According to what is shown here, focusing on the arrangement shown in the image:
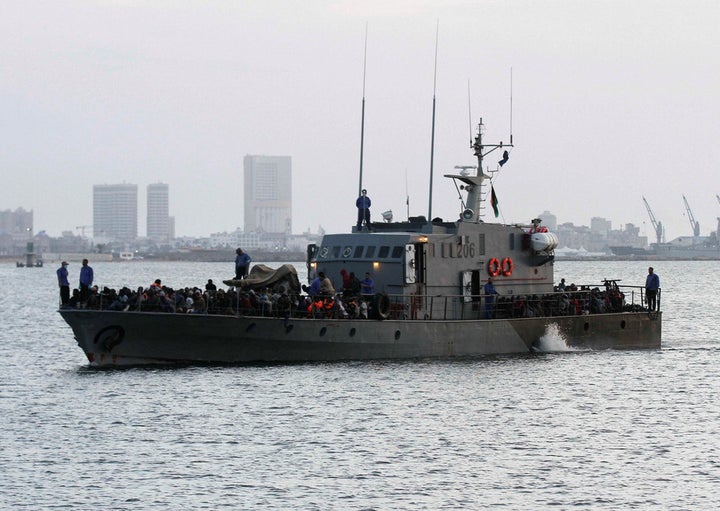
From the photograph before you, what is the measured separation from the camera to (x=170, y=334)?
124 feet

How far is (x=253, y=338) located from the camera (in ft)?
126

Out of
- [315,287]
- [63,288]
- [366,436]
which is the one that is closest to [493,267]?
[315,287]

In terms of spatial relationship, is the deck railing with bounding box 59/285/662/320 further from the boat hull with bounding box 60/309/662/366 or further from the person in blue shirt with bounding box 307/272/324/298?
the person in blue shirt with bounding box 307/272/324/298

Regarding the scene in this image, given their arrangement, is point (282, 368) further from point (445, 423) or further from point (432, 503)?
point (432, 503)

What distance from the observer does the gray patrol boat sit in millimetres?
38250

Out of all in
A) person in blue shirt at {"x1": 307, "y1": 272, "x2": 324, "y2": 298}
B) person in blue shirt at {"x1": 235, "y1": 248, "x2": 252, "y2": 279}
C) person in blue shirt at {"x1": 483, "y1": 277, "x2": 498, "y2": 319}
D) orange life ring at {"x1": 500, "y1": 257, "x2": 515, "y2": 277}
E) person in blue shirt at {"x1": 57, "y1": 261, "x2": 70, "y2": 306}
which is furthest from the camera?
orange life ring at {"x1": 500, "y1": 257, "x2": 515, "y2": 277}

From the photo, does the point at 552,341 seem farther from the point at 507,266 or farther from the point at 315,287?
the point at 315,287

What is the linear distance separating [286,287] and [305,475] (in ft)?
50.2

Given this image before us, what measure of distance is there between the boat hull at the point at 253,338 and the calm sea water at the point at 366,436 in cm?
50

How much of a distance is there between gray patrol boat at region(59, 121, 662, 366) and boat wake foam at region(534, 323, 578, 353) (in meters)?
0.06

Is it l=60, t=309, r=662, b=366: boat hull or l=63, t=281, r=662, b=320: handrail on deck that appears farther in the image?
l=63, t=281, r=662, b=320: handrail on deck

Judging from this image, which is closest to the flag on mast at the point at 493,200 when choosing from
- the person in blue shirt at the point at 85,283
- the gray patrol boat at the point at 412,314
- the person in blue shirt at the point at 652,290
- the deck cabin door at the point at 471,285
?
the gray patrol boat at the point at 412,314

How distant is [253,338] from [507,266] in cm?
1056

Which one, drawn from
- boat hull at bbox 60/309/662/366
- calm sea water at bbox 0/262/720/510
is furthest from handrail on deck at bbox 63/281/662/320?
calm sea water at bbox 0/262/720/510
